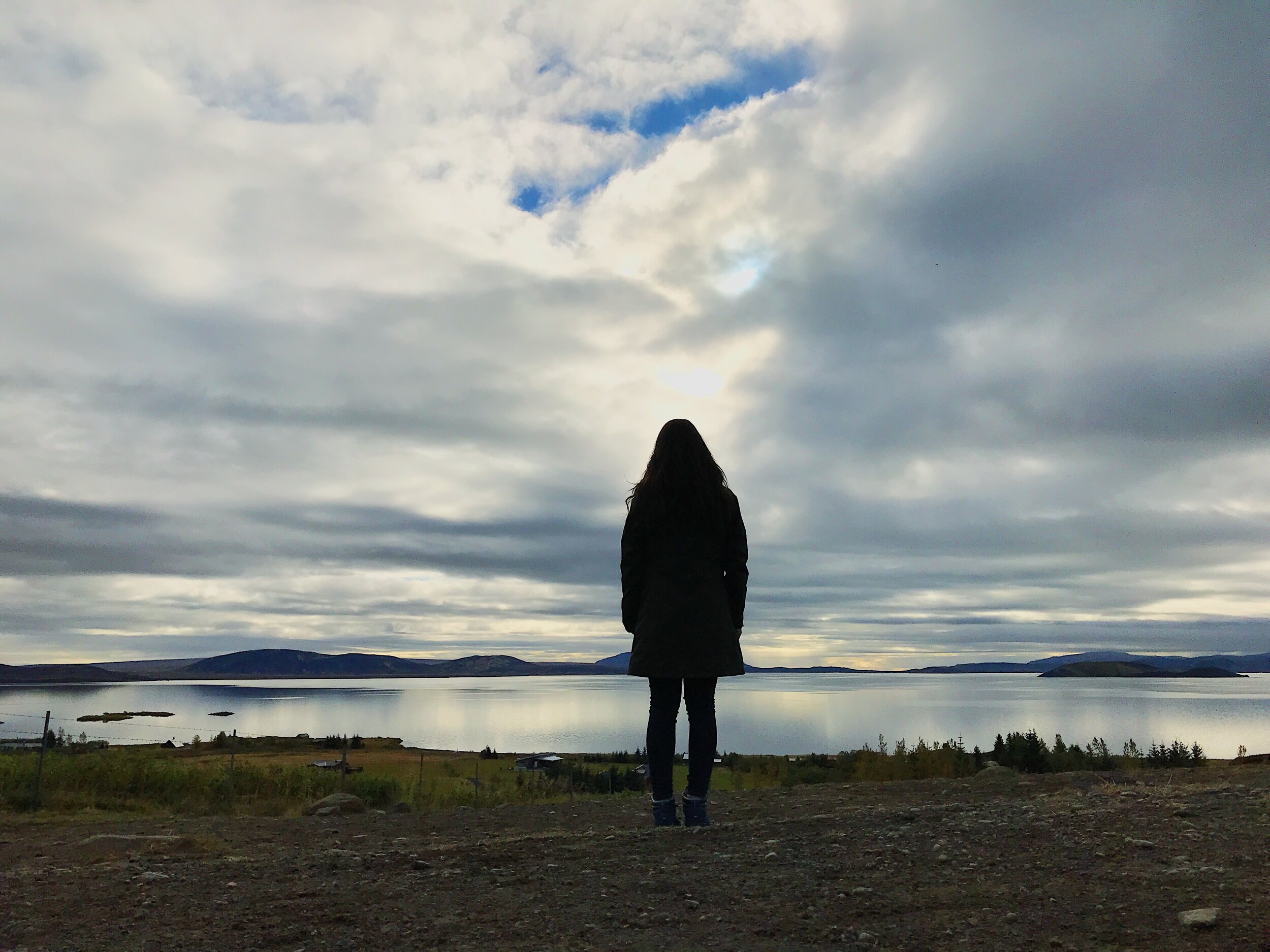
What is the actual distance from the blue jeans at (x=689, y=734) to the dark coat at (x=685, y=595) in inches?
4.4

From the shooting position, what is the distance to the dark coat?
477 cm

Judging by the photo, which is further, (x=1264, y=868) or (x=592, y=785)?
(x=592, y=785)

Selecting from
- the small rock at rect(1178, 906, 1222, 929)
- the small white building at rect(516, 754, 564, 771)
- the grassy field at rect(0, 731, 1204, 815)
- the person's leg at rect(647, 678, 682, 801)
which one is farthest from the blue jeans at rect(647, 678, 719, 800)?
the small white building at rect(516, 754, 564, 771)

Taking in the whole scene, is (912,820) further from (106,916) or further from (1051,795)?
(106,916)

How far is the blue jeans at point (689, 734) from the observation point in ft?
15.8

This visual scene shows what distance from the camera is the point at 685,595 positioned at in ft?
16.1

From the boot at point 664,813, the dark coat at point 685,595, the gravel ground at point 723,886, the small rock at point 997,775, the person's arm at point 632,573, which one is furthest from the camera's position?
the small rock at point 997,775

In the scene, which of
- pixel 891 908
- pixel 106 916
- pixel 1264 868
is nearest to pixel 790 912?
pixel 891 908

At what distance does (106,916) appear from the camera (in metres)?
3.32

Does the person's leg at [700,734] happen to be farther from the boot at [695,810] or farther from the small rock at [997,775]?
the small rock at [997,775]

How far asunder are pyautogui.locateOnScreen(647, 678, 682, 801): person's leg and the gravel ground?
37 cm

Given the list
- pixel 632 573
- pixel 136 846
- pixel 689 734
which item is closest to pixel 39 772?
pixel 136 846

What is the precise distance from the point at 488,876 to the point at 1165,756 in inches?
429

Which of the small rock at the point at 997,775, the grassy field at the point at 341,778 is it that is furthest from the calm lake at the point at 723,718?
the small rock at the point at 997,775
